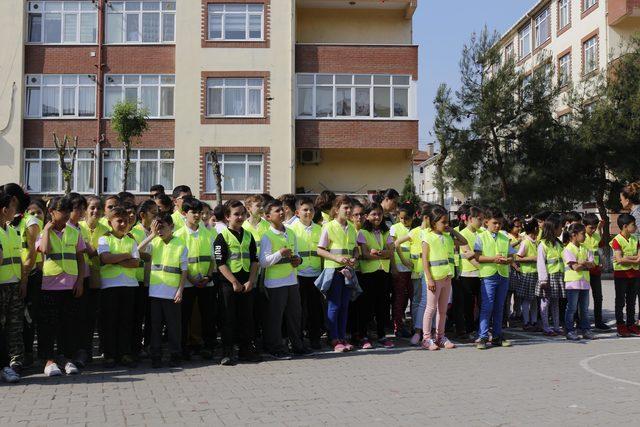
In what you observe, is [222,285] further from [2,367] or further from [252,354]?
[2,367]

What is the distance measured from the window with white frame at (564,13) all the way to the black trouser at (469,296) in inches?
1299

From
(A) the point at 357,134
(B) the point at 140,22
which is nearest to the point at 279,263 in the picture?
(A) the point at 357,134

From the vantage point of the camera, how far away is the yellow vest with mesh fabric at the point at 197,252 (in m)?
9.17

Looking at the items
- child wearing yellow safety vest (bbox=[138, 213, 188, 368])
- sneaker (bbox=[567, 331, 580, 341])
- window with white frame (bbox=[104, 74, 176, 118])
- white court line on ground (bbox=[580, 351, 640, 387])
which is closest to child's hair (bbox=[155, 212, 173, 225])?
child wearing yellow safety vest (bbox=[138, 213, 188, 368])

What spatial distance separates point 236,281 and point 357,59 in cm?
2169

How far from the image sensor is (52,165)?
29.6 m

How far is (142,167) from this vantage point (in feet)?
97.5

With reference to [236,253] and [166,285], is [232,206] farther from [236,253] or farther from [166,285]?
[166,285]

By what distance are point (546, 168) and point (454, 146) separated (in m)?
3.81

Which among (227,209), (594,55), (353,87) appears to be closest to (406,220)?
(227,209)

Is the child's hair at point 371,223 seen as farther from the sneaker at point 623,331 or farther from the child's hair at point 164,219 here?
the sneaker at point 623,331

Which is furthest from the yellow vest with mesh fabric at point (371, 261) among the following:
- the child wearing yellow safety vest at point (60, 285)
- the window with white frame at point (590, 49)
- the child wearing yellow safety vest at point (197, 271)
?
the window with white frame at point (590, 49)

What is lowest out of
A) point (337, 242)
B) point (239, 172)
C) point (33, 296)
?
point (33, 296)

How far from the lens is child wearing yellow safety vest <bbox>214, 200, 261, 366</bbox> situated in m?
8.95
